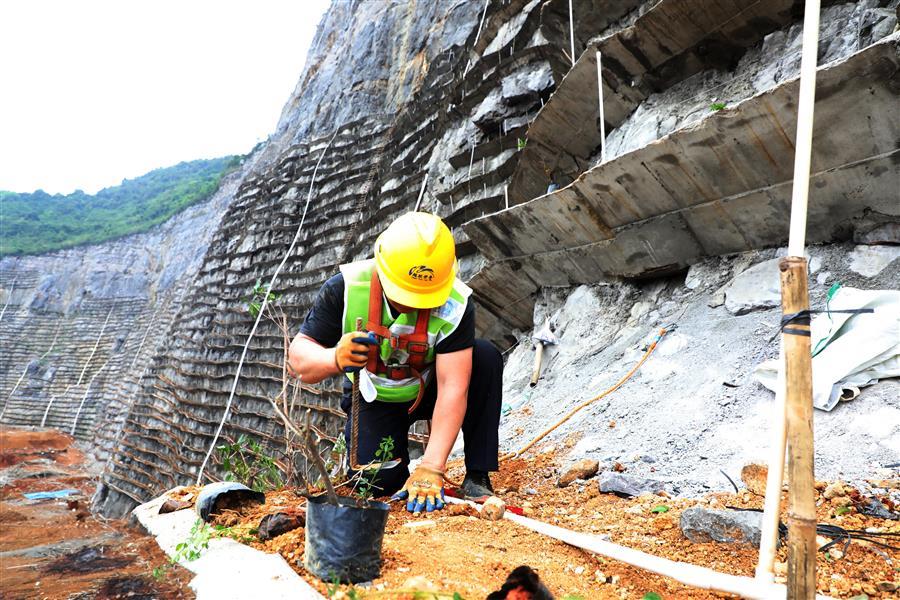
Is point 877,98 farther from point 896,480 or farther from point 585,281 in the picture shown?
point 585,281

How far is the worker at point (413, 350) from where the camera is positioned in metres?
2.28

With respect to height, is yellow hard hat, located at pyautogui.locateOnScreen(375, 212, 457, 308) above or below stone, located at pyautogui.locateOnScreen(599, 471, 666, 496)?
above

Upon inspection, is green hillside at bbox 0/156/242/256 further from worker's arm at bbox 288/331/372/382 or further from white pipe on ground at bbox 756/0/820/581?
white pipe on ground at bbox 756/0/820/581

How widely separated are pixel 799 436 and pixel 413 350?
1.54 metres

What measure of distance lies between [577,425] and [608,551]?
212 centimetres

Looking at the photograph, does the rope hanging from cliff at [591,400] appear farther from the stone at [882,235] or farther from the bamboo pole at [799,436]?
the bamboo pole at [799,436]

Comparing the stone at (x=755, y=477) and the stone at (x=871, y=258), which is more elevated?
the stone at (x=871, y=258)

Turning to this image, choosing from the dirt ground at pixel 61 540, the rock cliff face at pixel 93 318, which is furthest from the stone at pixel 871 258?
the rock cliff face at pixel 93 318

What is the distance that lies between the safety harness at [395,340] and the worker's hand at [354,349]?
132 millimetres

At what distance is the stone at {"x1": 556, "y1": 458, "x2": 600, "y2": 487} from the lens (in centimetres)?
286

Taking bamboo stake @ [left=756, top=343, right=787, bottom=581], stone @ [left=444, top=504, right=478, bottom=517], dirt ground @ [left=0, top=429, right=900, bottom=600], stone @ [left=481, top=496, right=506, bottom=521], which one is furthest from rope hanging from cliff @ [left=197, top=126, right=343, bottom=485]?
bamboo stake @ [left=756, top=343, right=787, bottom=581]

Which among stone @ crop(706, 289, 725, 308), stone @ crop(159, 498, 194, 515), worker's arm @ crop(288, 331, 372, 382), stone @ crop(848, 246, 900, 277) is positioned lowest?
stone @ crop(159, 498, 194, 515)

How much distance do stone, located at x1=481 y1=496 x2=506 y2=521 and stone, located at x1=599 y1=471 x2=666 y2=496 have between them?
66 centimetres

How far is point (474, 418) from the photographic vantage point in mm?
2756
